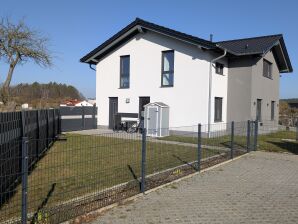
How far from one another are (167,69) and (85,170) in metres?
11.3

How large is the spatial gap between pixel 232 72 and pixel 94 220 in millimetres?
15771

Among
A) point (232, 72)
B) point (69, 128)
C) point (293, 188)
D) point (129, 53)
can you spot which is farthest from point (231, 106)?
point (293, 188)

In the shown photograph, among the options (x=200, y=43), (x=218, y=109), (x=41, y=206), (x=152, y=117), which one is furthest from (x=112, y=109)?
(x=41, y=206)

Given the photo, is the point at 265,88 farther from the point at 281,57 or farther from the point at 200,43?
the point at 200,43

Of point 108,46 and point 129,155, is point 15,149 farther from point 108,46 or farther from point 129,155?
point 108,46

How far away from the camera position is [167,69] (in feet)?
61.5

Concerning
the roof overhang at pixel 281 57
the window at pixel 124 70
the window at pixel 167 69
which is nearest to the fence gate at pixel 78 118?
the window at pixel 124 70

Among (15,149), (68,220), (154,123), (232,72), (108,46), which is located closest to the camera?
(68,220)

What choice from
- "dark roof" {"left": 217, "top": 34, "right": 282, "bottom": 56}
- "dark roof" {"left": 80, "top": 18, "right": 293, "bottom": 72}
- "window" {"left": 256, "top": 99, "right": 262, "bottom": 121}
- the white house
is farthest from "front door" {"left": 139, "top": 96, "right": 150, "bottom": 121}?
"window" {"left": 256, "top": 99, "right": 262, "bottom": 121}

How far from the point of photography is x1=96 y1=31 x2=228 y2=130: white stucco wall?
17547 mm

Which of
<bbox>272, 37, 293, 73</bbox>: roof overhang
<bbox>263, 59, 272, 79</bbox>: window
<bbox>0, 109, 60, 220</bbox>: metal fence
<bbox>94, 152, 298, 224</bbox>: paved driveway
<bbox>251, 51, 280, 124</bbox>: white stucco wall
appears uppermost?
<bbox>272, 37, 293, 73</bbox>: roof overhang

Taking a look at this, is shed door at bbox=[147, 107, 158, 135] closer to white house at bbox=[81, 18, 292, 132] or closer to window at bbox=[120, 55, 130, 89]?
white house at bbox=[81, 18, 292, 132]

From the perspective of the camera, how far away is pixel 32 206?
5.57 meters

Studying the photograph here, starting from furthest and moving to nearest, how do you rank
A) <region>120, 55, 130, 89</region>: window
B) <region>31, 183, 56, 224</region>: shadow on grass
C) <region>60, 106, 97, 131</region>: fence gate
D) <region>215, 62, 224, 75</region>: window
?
1. <region>120, 55, 130, 89</region>: window
2. <region>60, 106, 97, 131</region>: fence gate
3. <region>215, 62, 224, 75</region>: window
4. <region>31, 183, 56, 224</region>: shadow on grass
